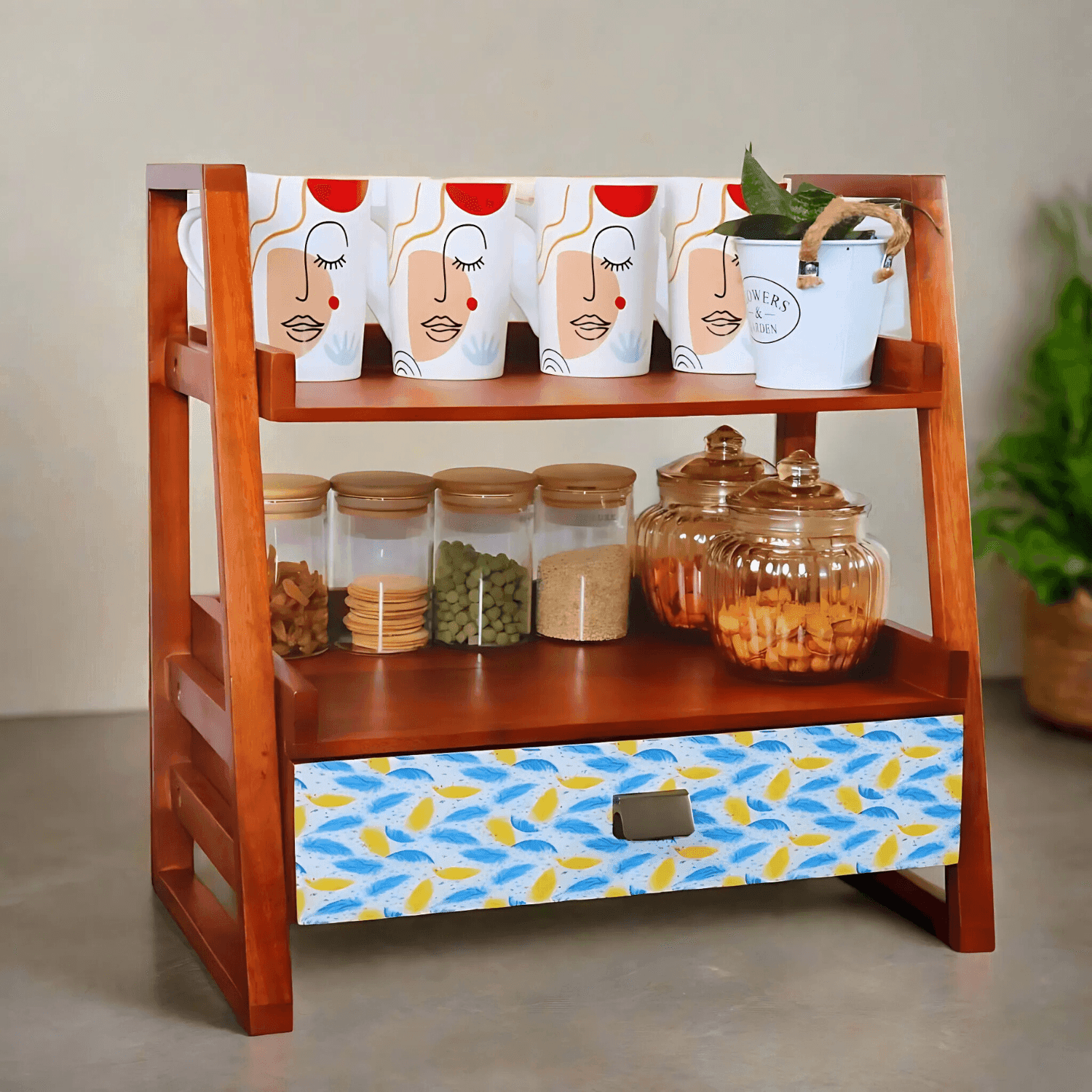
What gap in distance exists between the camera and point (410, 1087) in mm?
1278

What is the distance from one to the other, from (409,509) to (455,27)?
1171 mm

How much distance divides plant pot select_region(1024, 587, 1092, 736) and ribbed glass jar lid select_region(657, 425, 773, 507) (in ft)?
2.70

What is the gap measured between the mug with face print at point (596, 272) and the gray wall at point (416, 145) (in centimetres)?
106

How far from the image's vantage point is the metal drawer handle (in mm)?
1442

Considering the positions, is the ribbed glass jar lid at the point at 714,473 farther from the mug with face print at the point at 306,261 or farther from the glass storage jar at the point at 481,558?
the mug with face print at the point at 306,261

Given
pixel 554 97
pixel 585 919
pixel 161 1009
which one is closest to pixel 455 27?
pixel 554 97

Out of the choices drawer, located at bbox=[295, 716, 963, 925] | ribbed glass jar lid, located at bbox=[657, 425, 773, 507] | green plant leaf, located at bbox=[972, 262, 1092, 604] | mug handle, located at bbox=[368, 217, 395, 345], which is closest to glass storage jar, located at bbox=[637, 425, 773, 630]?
ribbed glass jar lid, located at bbox=[657, 425, 773, 507]

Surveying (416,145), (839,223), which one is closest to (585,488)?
(839,223)

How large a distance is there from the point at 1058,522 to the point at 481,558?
3.90 ft

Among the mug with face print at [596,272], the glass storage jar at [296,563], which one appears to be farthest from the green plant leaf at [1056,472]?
the glass storage jar at [296,563]

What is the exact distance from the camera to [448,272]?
1447 millimetres

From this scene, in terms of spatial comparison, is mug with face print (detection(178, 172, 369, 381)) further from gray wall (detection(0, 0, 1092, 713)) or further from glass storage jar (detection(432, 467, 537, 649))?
gray wall (detection(0, 0, 1092, 713))

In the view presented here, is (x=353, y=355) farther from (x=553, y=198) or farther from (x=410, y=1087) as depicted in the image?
(x=410, y=1087)

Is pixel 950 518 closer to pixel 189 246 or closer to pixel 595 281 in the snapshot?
pixel 595 281
